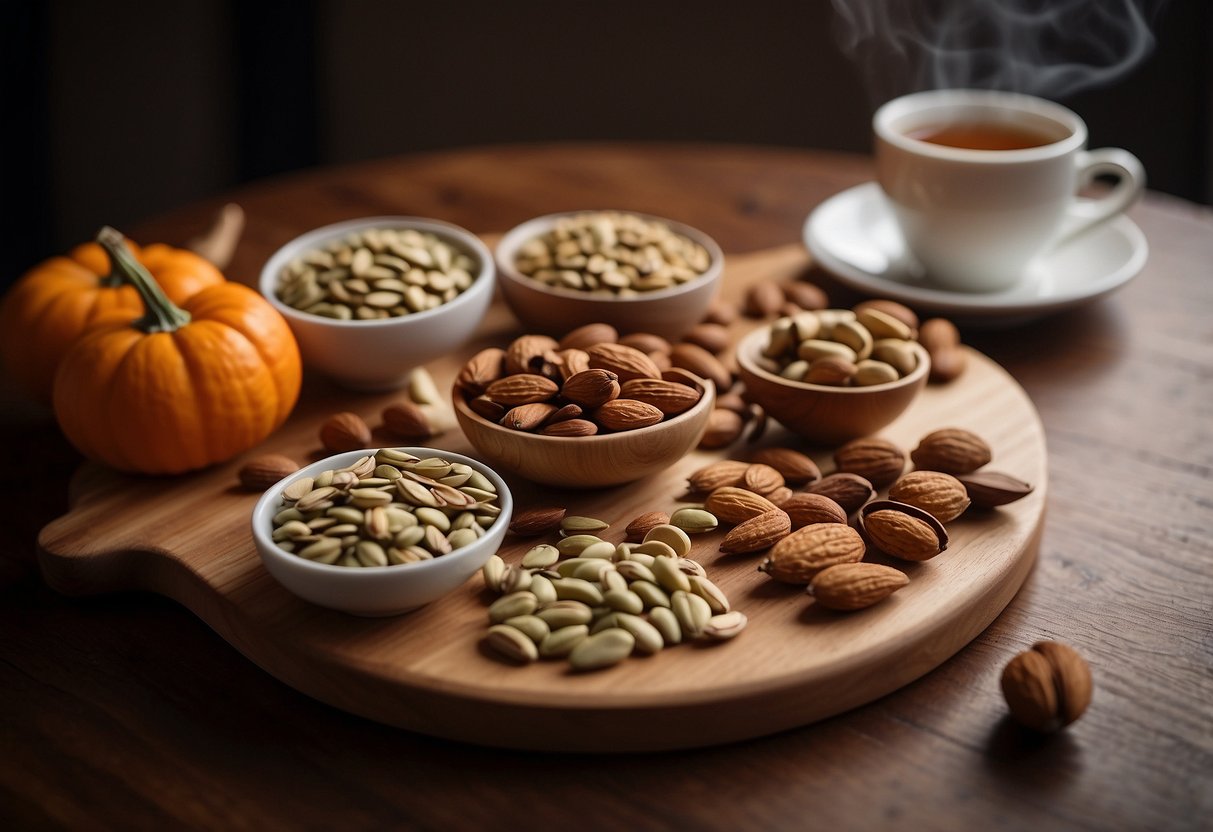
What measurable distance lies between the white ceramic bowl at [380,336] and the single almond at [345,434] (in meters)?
0.09

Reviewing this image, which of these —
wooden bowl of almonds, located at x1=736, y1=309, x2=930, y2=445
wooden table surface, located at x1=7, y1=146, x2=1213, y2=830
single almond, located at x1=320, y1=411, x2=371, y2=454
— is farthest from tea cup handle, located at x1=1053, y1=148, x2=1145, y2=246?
single almond, located at x1=320, y1=411, x2=371, y2=454

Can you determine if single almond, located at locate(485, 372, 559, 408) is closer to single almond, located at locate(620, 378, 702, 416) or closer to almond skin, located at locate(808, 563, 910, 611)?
single almond, located at locate(620, 378, 702, 416)

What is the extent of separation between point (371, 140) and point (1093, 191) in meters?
2.49

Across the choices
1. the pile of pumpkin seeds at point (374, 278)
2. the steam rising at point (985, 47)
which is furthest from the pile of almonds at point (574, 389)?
the steam rising at point (985, 47)

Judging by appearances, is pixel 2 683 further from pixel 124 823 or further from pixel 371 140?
pixel 371 140

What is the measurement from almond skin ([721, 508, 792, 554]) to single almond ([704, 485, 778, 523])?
0.08 ft

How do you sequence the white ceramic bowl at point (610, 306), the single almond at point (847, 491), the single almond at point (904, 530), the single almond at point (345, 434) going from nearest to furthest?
the single almond at point (904, 530), the single almond at point (847, 491), the single almond at point (345, 434), the white ceramic bowl at point (610, 306)

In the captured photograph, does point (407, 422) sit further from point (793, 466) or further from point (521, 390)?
point (793, 466)

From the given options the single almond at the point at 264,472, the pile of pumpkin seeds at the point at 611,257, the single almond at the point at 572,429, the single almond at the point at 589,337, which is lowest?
the single almond at the point at 264,472

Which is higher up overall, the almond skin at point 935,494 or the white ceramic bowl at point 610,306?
the white ceramic bowl at point 610,306

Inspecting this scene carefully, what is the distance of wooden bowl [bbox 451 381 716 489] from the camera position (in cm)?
122

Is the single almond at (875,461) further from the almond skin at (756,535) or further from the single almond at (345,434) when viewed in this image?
the single almond at (345,434)

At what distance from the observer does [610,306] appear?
1.53 m

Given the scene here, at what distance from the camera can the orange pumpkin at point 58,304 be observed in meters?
1.46
